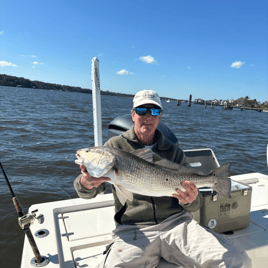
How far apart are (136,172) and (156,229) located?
95 cm

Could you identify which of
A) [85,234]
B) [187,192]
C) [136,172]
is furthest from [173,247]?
[85,234]

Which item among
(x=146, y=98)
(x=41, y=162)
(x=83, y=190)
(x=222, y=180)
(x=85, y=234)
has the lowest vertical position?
(x=41, y=162)

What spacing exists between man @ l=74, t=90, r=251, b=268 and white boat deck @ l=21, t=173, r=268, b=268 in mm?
346

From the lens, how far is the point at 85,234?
361cm

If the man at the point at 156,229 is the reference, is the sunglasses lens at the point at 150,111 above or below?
above

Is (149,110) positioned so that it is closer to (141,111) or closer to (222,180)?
(141,111)

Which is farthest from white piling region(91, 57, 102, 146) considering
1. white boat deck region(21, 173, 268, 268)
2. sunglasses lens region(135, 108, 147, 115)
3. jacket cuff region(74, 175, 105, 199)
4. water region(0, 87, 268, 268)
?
water region(0, 87, 268, 268)

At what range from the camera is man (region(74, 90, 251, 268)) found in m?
2.64

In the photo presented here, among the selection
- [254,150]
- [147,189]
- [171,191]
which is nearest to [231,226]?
[171,191]

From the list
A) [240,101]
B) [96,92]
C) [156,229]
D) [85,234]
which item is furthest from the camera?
[240,101]

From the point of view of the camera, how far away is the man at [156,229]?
264 cm

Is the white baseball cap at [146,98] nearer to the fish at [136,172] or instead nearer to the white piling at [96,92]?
the fish at [136,172]

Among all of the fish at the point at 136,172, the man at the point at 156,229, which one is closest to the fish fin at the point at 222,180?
the fish at the point at 136,172

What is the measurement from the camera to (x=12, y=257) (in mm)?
4992
